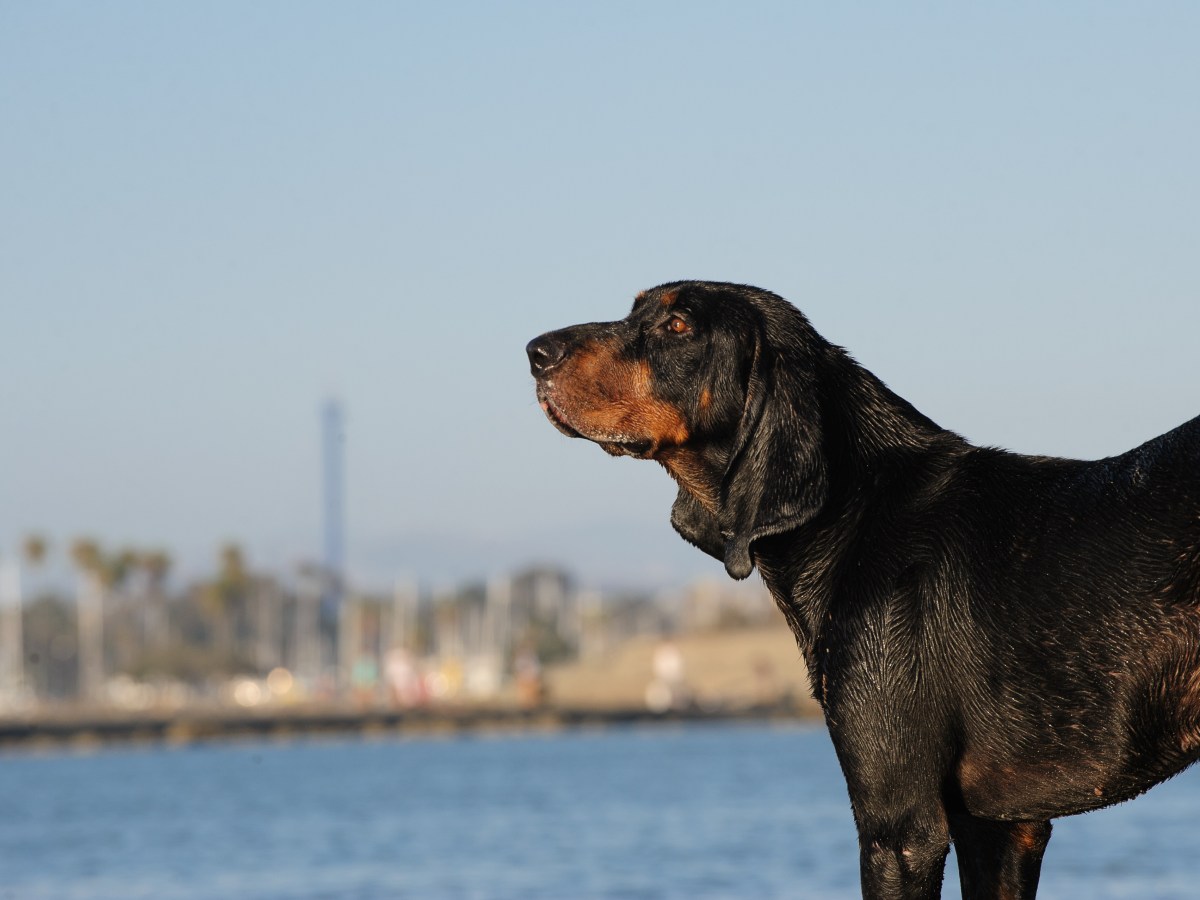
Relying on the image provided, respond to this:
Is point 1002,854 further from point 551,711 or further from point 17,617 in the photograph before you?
point 17,617

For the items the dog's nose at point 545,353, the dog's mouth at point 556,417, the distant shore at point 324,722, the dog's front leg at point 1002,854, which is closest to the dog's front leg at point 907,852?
the dog's front leg at point 1002,854

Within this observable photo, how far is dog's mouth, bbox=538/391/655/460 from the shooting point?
5430 mm

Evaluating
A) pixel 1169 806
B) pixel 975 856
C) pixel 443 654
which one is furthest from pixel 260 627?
pixel 975 856

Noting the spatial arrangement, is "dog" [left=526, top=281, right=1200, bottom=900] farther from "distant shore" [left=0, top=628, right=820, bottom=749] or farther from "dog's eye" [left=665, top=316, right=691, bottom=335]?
"distant shore" [left=0, top=628, right=820, bottom=749]

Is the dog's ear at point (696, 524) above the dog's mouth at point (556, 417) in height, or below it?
below

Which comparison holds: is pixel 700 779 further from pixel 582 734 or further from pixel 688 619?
pixel 688 619

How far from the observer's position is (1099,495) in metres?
4.84

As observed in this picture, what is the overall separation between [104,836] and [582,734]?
51904mm

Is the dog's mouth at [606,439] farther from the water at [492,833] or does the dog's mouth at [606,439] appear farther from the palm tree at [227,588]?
the palm tree at [227,588]

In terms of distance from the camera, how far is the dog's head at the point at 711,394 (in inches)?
203

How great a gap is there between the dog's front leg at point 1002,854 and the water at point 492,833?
479 inches

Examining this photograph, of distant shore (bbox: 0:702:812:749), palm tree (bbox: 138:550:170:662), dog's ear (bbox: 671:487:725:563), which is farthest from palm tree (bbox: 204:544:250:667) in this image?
dog's ear (bbox: 671:487:725:563)

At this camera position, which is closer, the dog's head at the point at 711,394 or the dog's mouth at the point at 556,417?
the dog's head at the point at 711,394

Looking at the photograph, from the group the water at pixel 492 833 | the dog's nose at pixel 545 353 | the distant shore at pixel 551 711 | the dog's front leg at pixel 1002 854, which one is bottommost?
the distant shore at pixel 551 711
